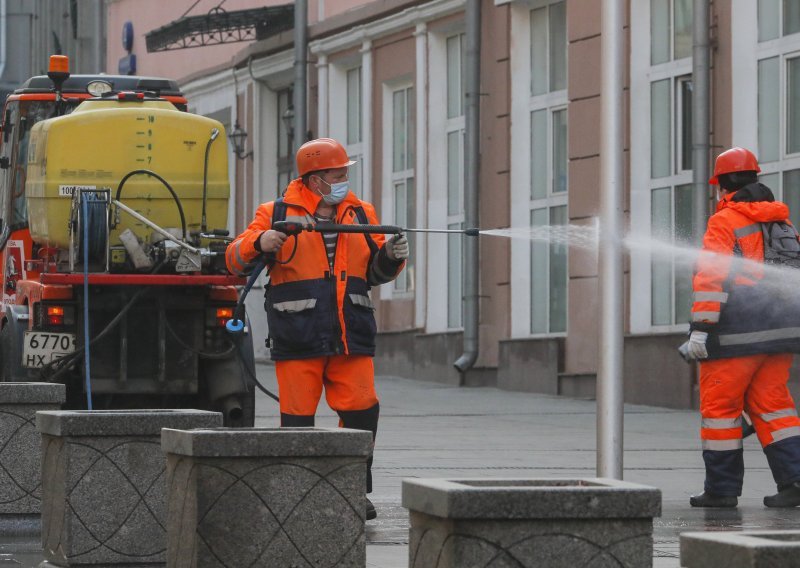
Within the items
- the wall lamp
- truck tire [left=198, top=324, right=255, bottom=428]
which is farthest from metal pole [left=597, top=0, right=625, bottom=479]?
the wall lamp

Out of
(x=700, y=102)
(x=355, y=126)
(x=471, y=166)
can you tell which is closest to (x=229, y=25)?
(x=355, y=126)

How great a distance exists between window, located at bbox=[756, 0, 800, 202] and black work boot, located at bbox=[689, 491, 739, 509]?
331 inches

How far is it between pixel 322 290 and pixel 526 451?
5.36 metres

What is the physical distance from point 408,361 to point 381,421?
7.62 meters

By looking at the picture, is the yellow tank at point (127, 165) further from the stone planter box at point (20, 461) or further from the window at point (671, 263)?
the window at point (671, 263)

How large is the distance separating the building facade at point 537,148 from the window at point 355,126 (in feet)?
0.12

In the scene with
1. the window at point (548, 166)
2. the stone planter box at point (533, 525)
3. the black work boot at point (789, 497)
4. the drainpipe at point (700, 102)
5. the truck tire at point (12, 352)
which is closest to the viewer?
the stone planter box at point (533, 525)

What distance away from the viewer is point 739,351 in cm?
1040

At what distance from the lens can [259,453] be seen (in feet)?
20.4

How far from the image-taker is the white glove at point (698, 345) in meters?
10.4

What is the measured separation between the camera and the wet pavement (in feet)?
29.8

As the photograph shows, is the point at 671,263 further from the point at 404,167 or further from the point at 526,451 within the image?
the point at 404,167

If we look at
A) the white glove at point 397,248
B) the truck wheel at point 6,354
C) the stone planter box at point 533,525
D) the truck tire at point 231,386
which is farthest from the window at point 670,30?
the stone planter box at point 533,525

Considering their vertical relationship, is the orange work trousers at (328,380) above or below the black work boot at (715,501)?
above
